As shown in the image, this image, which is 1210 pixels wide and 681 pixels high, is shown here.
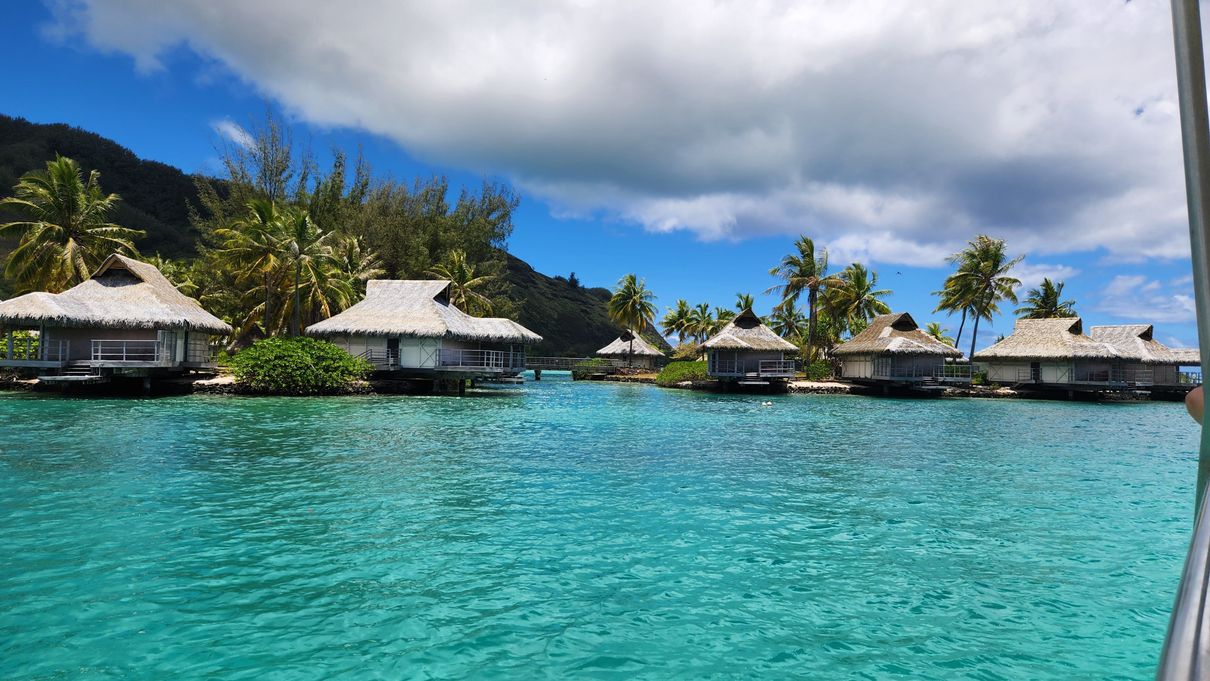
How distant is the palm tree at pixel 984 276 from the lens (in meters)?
43.9

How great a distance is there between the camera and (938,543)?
8.20 m

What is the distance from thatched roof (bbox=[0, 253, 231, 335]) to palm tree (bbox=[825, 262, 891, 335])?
36.0 meters

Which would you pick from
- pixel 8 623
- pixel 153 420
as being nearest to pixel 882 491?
pixel 8 623

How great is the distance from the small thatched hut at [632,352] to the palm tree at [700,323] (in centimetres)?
365

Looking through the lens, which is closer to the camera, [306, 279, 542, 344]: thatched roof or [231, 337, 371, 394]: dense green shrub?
[231, 337, 371, 394]: dense green shrub

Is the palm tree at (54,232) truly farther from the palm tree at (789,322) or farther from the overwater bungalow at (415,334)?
the palm tree at (789,322)

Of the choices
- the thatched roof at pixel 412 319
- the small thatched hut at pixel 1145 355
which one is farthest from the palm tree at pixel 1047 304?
the thatched roof at pixel 412 319

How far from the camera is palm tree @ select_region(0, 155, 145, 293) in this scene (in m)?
28.5

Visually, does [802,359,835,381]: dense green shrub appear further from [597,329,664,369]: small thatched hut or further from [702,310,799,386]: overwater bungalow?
[597,329,664,369]: small thatched hut

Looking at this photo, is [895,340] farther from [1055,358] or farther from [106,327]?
[106,327]

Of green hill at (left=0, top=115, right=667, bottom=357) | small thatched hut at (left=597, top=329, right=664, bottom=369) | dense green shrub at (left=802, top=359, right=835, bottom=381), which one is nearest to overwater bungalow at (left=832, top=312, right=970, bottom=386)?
dense green shrub at (left=802, top=359, right=835, bottom=381)

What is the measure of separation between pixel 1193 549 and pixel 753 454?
47.7 ft

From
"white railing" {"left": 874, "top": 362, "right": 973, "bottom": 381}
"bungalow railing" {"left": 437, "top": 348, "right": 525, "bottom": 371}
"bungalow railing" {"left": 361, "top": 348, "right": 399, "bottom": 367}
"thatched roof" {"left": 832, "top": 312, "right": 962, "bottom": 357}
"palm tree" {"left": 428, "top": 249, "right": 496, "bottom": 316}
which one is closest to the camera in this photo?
"bungalow railing" {"left": 361, "top": 348, "right": 399, "bottom": 367}

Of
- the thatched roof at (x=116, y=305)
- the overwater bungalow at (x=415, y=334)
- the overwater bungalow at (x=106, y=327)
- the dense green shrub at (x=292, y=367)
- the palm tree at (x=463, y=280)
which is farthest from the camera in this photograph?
the palm tree at (x=463, y=280)
